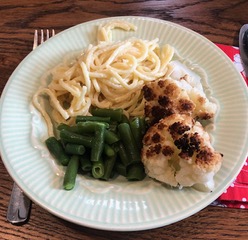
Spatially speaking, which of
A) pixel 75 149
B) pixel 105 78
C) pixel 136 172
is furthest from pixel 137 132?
pixel 105 78

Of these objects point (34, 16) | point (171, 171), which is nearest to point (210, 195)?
point (171, 171)

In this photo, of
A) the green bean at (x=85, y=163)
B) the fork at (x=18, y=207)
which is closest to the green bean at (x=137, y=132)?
the green bean at (x=85, y=163)

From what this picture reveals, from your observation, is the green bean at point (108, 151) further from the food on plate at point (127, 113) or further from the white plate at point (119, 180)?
the white plate at point (119, 180)

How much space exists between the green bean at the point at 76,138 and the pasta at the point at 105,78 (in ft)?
0.44

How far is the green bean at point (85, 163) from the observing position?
5.22 ft

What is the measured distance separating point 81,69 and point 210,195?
0.89 meters

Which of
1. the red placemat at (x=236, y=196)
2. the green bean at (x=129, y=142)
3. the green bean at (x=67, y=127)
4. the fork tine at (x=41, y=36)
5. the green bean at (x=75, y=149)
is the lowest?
the red placemat at (x=236, y=196)

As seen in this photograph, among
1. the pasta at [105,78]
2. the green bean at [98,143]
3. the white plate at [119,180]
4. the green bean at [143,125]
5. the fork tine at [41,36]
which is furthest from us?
the fork tine at [41,36]

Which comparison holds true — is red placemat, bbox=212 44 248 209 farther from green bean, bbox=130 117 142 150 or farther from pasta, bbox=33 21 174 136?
pasta, bbox=33 21 174 136

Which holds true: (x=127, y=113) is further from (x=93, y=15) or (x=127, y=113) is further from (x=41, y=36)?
(x=93, y=15)

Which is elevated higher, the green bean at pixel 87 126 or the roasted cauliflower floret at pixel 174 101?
the roasted cauliflower floret at pixel 174 101

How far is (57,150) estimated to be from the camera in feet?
5.36

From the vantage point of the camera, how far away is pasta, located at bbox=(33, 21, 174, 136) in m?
1.83

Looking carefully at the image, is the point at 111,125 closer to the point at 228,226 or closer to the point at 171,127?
the point at 171,127
